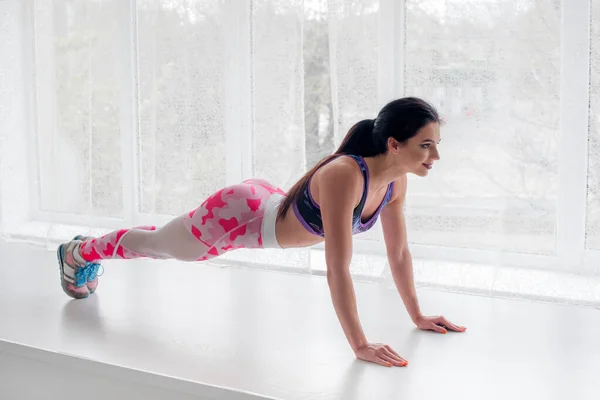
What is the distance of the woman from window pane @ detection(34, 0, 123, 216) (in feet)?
4.96

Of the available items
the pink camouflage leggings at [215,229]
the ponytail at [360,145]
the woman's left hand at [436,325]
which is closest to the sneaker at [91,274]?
the pink camouflage leggings at [215,229]

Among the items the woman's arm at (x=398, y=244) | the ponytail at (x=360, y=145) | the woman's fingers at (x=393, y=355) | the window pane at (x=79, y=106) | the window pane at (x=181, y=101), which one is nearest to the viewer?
the woman's fingers at (x=393, y=355)

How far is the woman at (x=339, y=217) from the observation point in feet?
6.27

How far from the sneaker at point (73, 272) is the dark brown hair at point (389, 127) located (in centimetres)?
106

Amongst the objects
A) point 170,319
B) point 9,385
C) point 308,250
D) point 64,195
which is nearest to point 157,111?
point 64,195

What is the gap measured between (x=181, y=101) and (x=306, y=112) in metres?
0.78

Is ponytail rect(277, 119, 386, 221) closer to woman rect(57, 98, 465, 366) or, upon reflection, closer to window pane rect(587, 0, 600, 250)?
woman rect(57, 98, 465, 366)

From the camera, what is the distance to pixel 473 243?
297cm

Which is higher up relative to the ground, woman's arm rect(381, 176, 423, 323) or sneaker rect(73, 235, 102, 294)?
woman's arm rect(381, 176, 423, 323)

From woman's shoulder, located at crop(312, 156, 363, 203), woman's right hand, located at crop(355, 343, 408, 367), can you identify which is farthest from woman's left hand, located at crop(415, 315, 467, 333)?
woman's shoulder, located at crop(312, 156, 363, 203)

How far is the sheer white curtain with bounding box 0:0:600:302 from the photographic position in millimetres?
2773

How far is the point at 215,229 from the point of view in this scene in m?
2.26

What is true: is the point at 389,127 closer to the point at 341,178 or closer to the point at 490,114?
the point at 341,178

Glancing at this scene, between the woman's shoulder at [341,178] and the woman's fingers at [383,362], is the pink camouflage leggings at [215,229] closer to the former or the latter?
the woman's shoulder at [341,178]
